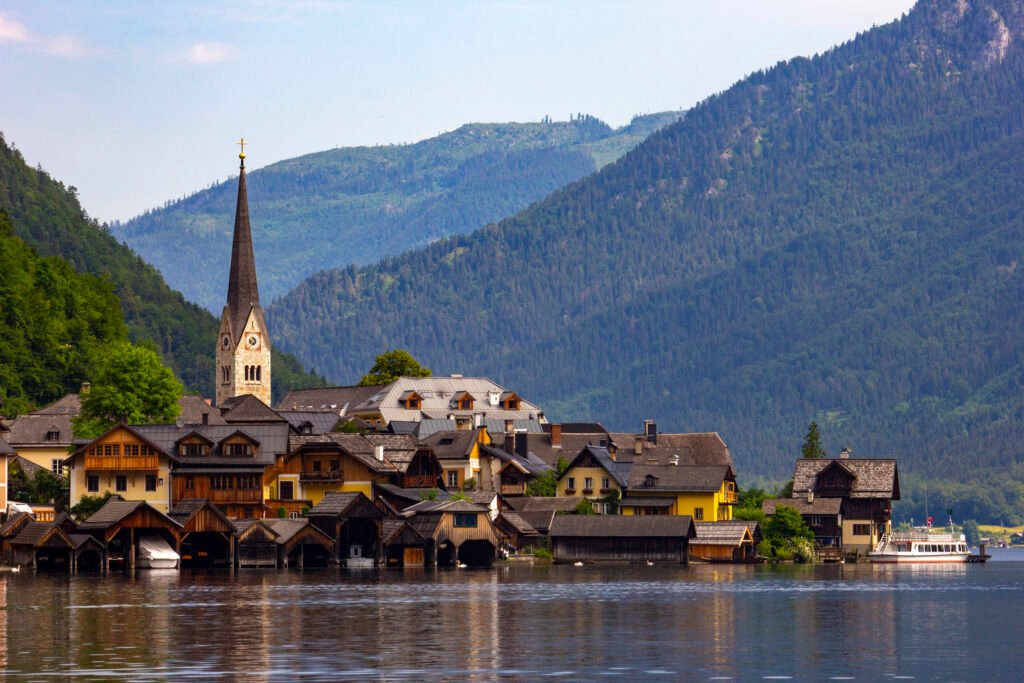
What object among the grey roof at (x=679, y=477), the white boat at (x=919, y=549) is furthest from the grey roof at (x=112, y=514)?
the white boat at (x=919, y=549)

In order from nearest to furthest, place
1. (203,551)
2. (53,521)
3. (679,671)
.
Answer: (679,671) < (53,521) < (203,551)

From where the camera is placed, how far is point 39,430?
16188 centimetres

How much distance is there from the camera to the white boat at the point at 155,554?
136m

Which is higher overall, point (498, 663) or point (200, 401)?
point (200, 401)

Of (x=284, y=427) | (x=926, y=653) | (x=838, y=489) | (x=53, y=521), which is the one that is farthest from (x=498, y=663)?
(x=838, y=489)

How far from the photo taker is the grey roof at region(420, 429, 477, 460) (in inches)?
6403

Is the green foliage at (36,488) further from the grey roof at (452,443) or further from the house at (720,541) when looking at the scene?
the house at (720,541)

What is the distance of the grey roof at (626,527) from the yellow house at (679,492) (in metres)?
8.50

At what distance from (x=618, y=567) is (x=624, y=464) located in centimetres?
2375

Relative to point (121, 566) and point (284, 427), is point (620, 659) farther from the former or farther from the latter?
point (284, 427)

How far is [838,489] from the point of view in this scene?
6954 inches

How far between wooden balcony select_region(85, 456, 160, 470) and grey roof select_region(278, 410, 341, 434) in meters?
22.1

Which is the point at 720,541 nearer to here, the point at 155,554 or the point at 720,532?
the point at 720,532

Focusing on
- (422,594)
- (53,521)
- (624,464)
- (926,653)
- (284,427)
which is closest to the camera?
(926,653)
